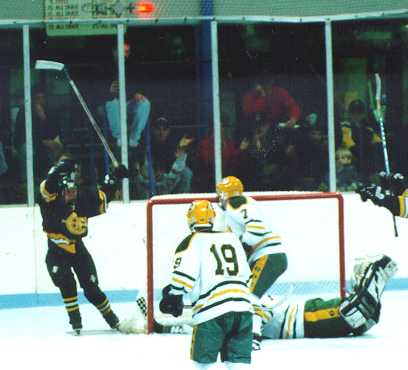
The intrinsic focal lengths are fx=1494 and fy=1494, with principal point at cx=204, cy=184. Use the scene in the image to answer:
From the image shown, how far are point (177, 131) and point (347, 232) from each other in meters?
Result: 1.38

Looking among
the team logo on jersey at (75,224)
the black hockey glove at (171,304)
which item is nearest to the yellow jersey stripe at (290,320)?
the team logo on jersey at (75,224)

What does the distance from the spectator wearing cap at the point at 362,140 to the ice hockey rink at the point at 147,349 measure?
4.17ft

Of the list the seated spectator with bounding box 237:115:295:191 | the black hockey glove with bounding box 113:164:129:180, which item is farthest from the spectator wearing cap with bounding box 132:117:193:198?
the black hockey glove with bounding box 113:164:129:180

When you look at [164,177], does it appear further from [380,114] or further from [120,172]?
[380,114]

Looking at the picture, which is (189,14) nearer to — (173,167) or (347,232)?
(173,167)

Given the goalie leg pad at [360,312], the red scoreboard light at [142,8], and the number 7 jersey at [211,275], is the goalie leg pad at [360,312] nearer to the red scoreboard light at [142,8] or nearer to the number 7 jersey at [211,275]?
the number 7 jersey at [211,275]

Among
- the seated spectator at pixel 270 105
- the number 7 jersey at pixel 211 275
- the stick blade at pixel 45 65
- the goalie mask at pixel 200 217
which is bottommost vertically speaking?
the number 7 jersey at pixel 211 275

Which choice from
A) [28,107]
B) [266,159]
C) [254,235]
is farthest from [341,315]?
[28,107]

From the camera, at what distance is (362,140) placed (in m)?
10.7

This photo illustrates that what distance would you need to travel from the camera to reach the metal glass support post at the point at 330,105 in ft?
34.4

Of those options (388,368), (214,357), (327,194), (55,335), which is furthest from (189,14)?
(214,357)

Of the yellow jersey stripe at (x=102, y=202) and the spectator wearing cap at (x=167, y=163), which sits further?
the spectator wearing cap at (x=167, y=163)

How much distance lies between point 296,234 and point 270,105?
1.10 meters

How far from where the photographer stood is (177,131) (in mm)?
10391
